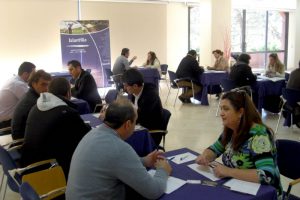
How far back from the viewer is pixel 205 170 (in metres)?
2.11

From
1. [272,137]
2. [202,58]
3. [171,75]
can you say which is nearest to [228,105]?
[272,137]

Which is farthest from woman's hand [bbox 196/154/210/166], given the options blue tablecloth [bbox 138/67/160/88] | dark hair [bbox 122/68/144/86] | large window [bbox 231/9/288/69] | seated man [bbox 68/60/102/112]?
large window [bbox 231/9/288/69]

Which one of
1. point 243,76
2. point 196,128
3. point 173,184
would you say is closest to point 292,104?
point 243,76

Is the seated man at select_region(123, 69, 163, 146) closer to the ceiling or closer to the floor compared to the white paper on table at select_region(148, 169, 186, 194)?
closer to the ceiling

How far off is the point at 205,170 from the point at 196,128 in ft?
12.6

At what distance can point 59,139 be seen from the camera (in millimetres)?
2717

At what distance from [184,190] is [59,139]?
1252 millimetres

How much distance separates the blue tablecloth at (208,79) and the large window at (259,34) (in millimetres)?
5933

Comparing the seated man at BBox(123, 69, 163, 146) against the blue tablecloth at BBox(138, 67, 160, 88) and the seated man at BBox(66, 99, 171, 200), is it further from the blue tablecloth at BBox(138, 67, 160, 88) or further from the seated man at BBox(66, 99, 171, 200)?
the blue tablecloth at BBox(138, 67, 160, 88)

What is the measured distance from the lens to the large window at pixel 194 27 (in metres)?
13.1

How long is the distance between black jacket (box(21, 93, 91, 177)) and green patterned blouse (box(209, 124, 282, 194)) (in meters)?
1.24

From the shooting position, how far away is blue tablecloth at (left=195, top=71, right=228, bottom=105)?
7.77 meters

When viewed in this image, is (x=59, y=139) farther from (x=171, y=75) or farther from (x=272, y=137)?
(x=171, y=75)

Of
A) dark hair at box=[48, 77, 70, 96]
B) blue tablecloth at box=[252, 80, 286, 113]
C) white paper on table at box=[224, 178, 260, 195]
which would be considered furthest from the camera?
blue tablecloth at box=[252, 80, 286, 113]
